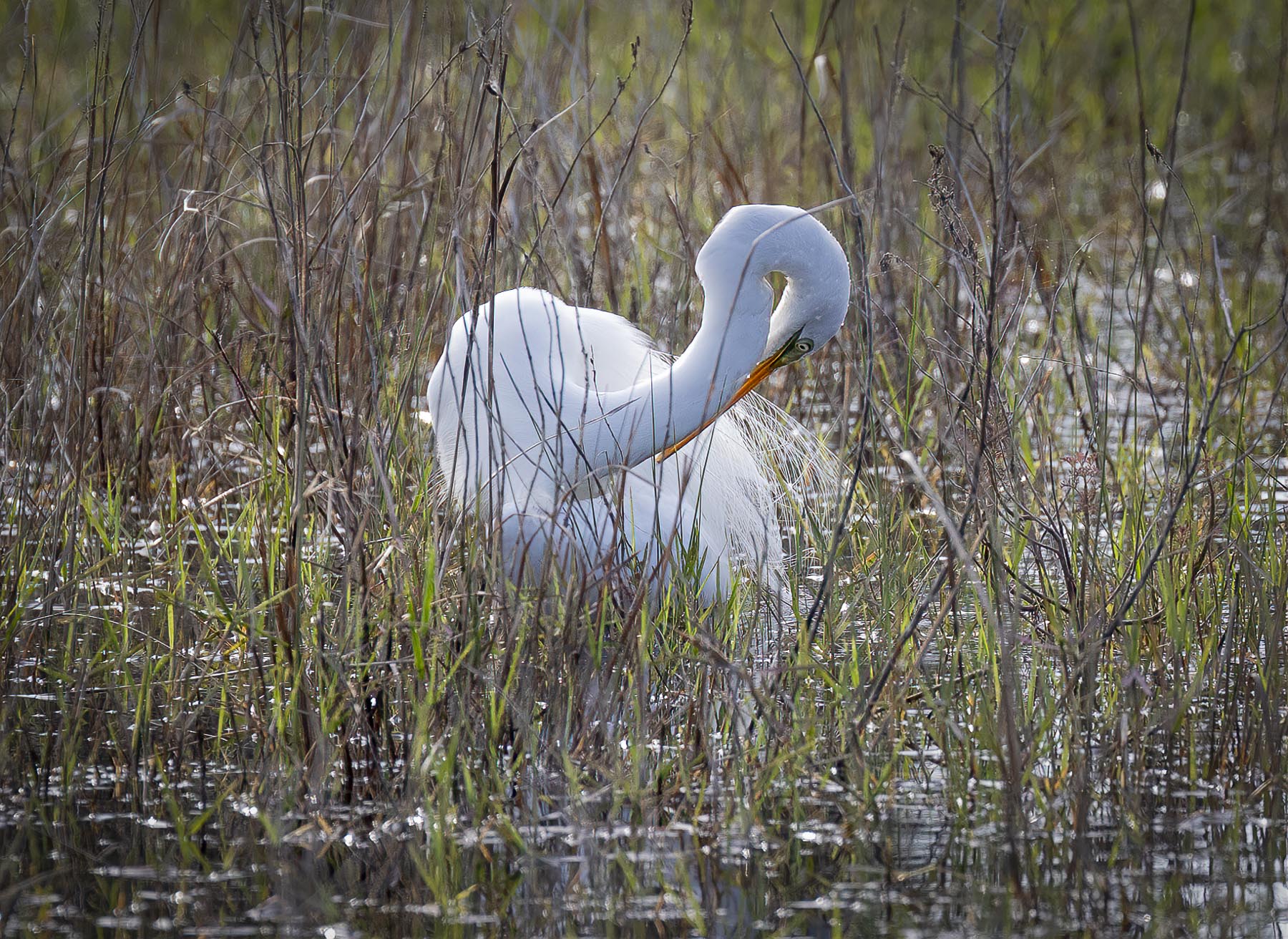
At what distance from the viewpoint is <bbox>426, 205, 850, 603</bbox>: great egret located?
2873mm

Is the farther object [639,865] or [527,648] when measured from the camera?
[527,648]

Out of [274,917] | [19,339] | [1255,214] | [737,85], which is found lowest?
[274,917]

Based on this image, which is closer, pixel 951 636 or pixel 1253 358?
pixel 951 636

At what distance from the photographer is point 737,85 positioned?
23.0 feet

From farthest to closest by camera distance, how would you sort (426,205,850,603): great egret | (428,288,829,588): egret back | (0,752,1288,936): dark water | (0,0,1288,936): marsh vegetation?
(428,288,829,588): egret back < (426,205,850,603): great egret < (0,0,1288,936): marsh vegetation < (0,752,1288,936): dark water

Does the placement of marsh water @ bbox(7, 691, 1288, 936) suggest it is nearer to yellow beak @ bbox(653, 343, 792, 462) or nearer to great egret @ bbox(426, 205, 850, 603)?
great egret @ bbox(426, 205, 850, 603)

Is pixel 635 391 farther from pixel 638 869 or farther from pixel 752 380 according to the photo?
pixel 638 869

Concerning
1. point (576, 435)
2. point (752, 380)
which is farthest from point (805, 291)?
point (576, 435)

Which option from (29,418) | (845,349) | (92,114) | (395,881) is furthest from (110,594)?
(845,349)

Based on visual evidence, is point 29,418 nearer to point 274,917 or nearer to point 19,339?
point 19,339

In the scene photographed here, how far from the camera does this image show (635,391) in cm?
309

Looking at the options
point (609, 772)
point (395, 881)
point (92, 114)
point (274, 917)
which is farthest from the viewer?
point (92, 114)

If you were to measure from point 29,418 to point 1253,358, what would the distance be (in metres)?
3.66

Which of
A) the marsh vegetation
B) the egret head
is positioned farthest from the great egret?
the marsh vegetation
